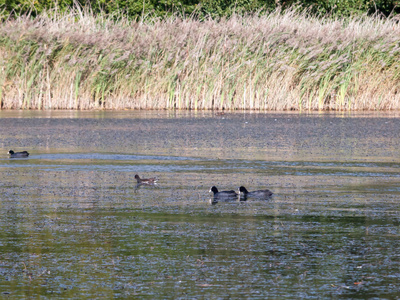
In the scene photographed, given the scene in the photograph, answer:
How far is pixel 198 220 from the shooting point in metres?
6.78

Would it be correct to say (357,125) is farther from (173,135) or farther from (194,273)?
(194,273)

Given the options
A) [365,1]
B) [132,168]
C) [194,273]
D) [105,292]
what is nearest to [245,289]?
[194,273]

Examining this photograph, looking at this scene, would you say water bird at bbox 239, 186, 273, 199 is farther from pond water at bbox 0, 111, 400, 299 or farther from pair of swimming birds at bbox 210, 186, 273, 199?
pond water at bbox 0, 111, 400, 299

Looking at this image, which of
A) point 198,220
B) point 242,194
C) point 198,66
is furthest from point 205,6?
point 198,220

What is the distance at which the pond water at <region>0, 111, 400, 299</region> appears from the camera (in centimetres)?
473

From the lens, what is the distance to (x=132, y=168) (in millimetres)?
10609

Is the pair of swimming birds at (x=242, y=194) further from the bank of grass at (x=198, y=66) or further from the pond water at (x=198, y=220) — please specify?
the bank of grass at (x=198, y=66)

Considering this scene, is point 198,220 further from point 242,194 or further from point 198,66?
point 198,66

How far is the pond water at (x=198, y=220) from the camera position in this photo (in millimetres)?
4730

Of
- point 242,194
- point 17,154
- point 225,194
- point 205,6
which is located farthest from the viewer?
point 205,6

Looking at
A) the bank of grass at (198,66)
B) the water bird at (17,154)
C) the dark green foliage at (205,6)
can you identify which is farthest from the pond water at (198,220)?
the dark green foliage at (205,6)

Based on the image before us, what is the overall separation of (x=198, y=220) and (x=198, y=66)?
17.2m

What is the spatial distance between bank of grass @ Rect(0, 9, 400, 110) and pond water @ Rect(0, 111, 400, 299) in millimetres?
9113

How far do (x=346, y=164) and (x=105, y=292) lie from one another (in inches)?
281
